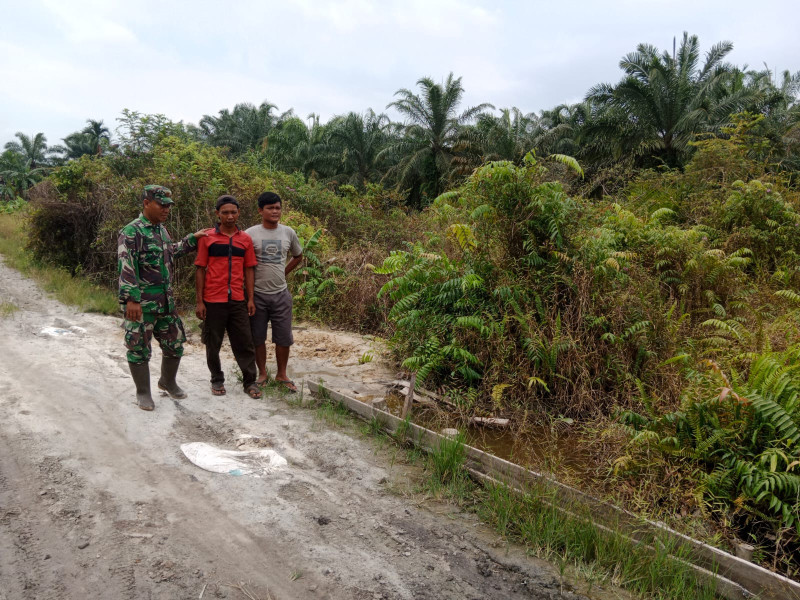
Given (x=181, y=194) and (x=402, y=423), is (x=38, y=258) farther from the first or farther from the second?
(x=402, y=423)

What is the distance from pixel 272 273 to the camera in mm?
5766

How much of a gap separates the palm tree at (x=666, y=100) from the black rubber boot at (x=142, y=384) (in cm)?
2322

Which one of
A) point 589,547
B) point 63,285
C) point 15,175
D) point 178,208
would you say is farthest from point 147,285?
point 15,175

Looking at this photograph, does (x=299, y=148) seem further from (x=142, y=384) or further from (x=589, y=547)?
(x=589, y=547)

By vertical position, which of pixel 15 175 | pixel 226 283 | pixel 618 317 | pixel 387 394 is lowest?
pixel 387 394

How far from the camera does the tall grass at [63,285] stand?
9758 millimetres

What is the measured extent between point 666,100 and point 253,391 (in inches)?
947

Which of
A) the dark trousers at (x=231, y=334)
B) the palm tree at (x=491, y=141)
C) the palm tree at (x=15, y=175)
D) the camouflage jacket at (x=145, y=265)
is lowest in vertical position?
the dark trousers at (x=231, y=334)

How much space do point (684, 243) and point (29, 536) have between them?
771 centimetres

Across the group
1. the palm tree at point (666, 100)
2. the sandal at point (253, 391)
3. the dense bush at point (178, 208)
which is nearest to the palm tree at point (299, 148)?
the palm tree at point (666, 100)

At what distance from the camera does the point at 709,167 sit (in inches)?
436

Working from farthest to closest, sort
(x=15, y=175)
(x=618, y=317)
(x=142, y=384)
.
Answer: (x=15, y=175)
(x=618, y=317)
(x=142, y=384)

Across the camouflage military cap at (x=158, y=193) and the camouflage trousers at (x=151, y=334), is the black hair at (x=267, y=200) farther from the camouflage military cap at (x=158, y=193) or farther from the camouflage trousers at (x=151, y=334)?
the camouflage trousers at (x=151, y=334)

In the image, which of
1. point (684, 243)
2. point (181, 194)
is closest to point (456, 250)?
point (684, 243)
